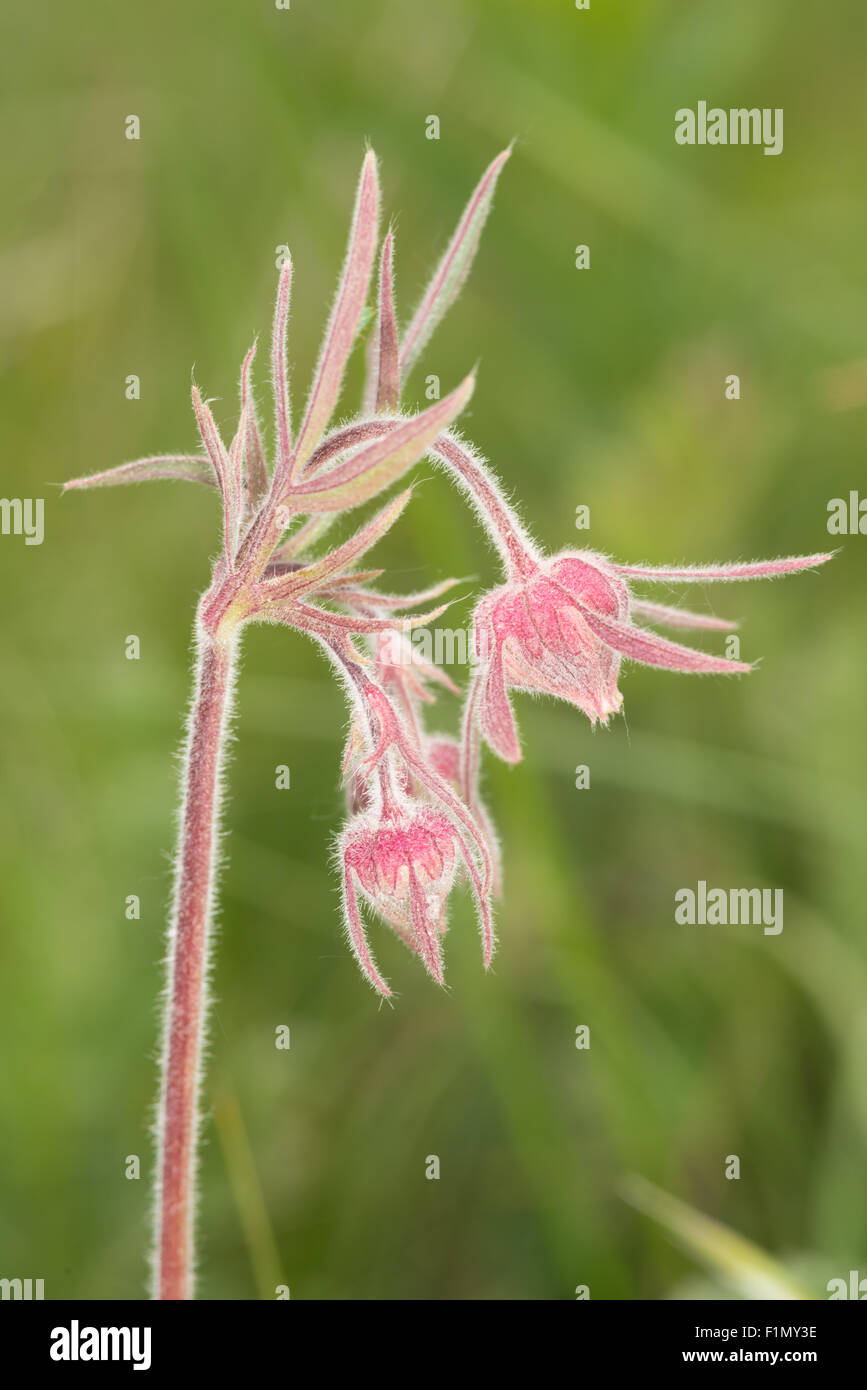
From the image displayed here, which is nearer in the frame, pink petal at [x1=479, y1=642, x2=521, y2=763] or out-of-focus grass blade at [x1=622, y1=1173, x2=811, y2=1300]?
pink petal at [x1=479, y1=642, x2=521, y2=763]

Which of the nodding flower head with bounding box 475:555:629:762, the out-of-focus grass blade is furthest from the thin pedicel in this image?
the out-of-focus grass blade

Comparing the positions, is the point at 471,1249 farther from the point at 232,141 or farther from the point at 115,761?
the point at 232,141

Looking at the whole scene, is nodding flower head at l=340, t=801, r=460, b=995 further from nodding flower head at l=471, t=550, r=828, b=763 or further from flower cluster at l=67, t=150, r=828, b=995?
nodding flower head at l=471, t=550, r=828, b=763

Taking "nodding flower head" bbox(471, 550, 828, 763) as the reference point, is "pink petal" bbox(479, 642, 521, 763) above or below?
below

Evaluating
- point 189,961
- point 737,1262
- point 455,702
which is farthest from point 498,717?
point 455,702

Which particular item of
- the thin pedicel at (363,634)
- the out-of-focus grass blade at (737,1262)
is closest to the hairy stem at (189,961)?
the thin pedicel at (363,634)

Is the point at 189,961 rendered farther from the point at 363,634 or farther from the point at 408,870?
the point at 363,634
